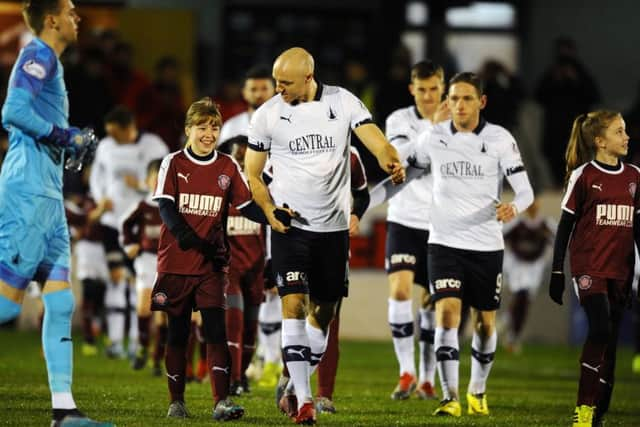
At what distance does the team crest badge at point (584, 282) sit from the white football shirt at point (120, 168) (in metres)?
6.94

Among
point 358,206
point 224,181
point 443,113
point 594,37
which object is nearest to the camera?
point 224,181

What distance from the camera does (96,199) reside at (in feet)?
54.9

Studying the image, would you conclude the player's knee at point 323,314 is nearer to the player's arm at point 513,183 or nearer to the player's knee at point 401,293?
the player's arm at point 513,183

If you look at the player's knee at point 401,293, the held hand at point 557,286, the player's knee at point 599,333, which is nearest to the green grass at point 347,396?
the player's knee at point 401,293

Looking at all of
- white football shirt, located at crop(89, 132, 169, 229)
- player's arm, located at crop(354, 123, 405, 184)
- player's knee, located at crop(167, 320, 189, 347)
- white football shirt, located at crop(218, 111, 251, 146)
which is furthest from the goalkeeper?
white football shirt, located at crop(89, 132, 169, 229)

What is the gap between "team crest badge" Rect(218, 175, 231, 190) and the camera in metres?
10.3

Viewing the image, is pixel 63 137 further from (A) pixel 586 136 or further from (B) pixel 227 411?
(A) pixel 586 136

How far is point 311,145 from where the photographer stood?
32.3 feet

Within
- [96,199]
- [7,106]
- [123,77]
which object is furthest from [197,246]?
[123,77]

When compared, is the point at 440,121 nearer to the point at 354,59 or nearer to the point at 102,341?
the point at 102,341

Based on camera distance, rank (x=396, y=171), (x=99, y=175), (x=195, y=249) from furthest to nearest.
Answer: (x=99, y=175)
(x=195, y=249)
(x=396, y=171)

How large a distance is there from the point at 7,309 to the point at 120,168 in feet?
25.6

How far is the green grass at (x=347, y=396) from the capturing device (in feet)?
33.5

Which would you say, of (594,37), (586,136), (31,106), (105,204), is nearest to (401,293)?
(586,136)
